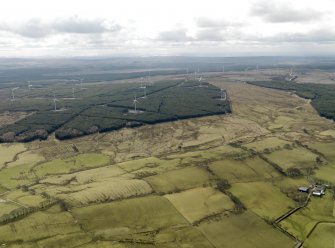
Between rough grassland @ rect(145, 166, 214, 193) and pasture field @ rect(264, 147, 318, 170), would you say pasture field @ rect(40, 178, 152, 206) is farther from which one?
pasture field @ rect(264, 147, 318, 170)

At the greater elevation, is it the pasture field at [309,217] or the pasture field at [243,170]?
the pasture field at [243,170]

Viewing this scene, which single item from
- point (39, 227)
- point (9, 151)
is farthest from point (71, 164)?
point (39, 227)

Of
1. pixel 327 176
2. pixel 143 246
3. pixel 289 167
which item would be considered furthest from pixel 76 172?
pixel 327 176

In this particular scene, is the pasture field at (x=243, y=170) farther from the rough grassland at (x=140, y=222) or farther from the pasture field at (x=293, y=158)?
the rough grassland at (x=140, y=222)

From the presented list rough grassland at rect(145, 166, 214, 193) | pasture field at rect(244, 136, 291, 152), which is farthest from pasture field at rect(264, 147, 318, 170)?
rough grassland at rect(145, 166, 214, 193)

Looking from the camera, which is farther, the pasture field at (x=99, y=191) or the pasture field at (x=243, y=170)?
the pasture field at (x=243, y=170)

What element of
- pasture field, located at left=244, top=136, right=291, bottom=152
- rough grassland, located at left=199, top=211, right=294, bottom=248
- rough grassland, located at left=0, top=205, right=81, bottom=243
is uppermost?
pasture field, located at left=244, top=136, right=291, bottom=152

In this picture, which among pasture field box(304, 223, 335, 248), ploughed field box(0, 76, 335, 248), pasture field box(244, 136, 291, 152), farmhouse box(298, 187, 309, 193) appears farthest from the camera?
pasture field box(244, 136, 291, 152)

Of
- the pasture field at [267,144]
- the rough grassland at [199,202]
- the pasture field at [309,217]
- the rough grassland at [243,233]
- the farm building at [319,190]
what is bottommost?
the pasture field at [309,217]

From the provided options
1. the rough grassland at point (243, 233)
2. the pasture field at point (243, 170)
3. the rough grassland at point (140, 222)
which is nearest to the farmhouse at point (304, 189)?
the pasture field at point (243, 170)
